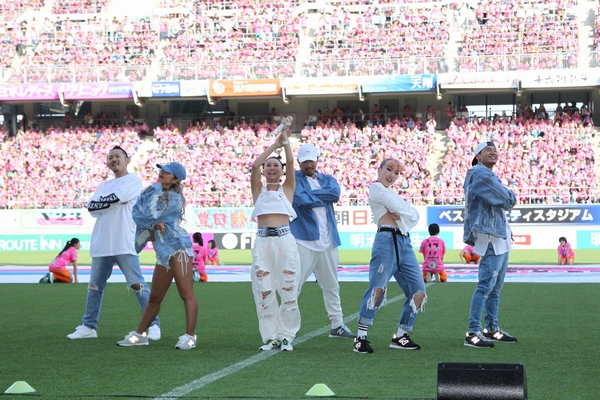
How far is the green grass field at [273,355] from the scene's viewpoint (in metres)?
6.16

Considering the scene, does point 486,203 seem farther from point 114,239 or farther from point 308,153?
point 114,239

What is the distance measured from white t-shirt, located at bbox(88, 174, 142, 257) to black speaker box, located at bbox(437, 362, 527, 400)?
492 centimetres

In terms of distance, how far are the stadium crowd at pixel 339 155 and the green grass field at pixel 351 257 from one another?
373 centimetres

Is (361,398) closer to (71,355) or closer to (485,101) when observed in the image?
(71,355)

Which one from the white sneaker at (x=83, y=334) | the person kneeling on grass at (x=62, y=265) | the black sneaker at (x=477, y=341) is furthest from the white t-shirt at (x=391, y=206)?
the person kneeling on grass at (x=62, y=265)

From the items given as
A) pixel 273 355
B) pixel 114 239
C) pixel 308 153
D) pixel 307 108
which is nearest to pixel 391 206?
pixel 308 153

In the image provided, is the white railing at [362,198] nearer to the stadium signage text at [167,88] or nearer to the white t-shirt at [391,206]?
the stadium signage text at [167,88]

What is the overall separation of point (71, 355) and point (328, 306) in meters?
2.72

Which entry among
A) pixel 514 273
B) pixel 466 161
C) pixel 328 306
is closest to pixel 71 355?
pixel 328 306

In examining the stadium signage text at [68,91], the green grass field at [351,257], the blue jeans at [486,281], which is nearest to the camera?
the blue jeans at [486,281]

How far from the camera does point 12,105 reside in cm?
4209

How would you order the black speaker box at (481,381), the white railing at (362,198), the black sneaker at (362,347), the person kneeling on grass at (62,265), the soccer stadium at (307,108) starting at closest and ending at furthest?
the black speaker box at (481,381), the black sneaker at (362,347), the person kneeling on grass at (62,265), the white railing at (362,198), the soccer stadium at (307,108)

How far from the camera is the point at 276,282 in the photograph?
823 cm

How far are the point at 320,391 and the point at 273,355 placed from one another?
204 cm
